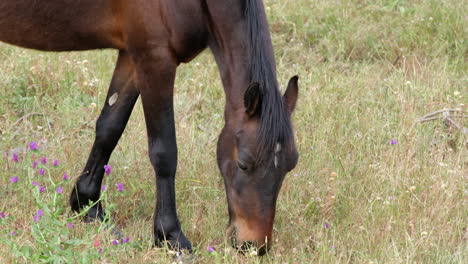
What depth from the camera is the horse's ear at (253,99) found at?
3.39 metres

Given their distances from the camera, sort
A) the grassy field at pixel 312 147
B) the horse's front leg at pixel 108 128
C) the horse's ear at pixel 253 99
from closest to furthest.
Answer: the horse's ear at pixel 253 99, the grassy field at pixel 312 147, the horse's front leg at pixel 108 128

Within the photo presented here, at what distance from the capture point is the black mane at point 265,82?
3.45 m

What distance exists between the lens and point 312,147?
488 centimetres

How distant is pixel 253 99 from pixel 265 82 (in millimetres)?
123

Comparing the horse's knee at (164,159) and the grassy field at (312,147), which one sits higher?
the horse's knee at (164,159)

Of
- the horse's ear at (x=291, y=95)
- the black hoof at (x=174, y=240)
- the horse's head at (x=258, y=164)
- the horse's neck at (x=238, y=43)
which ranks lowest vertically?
the black hoof at (x=174, y=240)

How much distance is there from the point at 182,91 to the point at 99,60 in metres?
0.83

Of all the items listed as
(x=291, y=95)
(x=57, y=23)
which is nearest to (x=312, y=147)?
(x=291, y=95)

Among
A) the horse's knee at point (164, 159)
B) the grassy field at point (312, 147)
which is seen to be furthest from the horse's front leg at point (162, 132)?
the grassy field at point (312, 147)

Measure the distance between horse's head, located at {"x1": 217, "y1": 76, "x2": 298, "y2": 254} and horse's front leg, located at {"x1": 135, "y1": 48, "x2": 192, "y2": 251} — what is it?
1.38 ft

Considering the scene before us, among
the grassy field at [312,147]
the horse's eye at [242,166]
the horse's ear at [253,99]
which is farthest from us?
the grassy field at [312,147]

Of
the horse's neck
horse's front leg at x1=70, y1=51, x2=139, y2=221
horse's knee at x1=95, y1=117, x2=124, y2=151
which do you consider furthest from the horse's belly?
the horse's neck

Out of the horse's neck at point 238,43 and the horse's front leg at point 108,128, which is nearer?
the horse's neck at point 238,43

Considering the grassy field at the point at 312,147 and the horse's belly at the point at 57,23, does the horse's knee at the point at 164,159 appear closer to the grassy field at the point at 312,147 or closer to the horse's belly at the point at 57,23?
the grassy field at the point at 312,147
